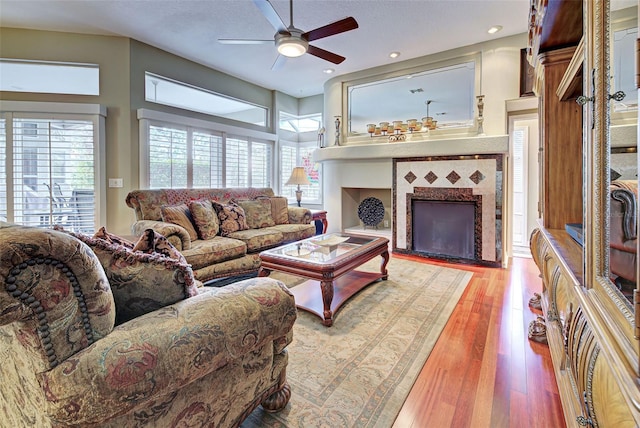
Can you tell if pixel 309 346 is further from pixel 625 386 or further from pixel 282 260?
pixel 625 386

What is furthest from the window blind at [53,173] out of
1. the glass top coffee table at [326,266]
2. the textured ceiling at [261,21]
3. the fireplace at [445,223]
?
the fireplace at [445,223]

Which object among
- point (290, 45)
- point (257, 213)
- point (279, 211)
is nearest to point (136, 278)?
point (290, 45)

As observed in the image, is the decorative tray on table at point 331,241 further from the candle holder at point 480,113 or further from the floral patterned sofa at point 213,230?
the candle holder at point 480,113

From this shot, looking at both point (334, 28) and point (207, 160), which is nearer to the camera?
point (334, 28)

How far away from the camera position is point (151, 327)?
3.14ft

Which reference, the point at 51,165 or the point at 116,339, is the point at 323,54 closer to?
the point at 116,339

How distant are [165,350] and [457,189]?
4094 millimetres

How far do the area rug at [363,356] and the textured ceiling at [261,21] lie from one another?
2.94 metres

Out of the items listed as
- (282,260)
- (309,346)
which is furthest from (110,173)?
(309,346)

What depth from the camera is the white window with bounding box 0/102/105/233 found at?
11.5ft

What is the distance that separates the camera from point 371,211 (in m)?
5.39

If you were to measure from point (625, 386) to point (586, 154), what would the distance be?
2.56 ft

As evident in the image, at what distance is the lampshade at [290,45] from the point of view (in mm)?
2566

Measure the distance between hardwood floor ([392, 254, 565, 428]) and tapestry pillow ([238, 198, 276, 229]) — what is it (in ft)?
8.34
